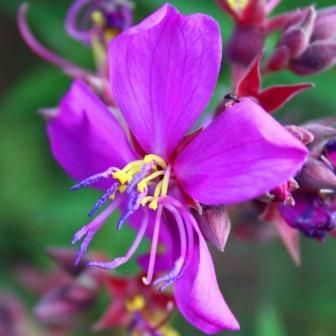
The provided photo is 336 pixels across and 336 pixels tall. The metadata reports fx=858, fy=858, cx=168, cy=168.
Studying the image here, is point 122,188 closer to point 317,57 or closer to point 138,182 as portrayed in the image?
point 138,182

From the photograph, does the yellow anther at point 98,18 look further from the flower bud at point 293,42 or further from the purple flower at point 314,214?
the purple flower at point 314,214

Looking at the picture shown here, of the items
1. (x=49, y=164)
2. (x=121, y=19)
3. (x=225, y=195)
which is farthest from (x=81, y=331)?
(x=225, y=195)

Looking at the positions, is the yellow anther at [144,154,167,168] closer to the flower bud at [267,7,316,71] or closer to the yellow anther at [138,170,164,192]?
the yellow anther at [138,170,164,192]

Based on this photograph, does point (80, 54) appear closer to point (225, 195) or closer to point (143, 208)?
point (143, 208)

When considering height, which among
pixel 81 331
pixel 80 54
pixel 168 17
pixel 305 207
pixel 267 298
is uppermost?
pixel 168 17

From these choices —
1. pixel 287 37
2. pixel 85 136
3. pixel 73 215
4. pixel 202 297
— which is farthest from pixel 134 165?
pixel 73 215

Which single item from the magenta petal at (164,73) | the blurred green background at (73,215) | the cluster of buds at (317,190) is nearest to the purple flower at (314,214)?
the cluster of buds at (317,190)
